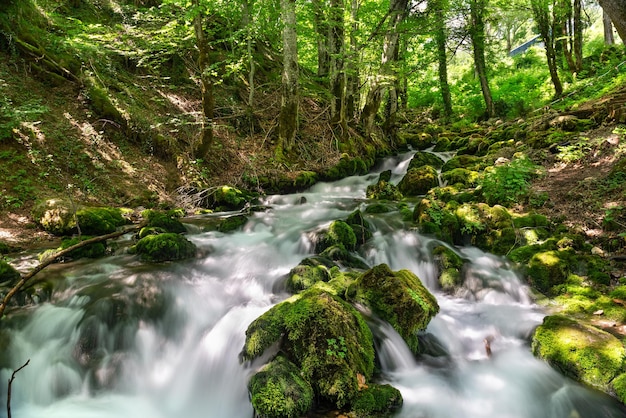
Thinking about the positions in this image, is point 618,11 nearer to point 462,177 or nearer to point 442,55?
point 462,177

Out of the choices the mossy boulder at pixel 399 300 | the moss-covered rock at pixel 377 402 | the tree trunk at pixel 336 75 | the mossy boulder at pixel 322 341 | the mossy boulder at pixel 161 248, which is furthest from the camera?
the tree trunk at pixel 336 75

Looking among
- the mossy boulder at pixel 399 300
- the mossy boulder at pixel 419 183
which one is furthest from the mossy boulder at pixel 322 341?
the mossy boulder at pixel 419 183

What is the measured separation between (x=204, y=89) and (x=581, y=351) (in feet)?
31.2

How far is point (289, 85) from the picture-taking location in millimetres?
11688

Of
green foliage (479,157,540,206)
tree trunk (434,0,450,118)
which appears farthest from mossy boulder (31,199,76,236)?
tree trunk (434,0,450,118)

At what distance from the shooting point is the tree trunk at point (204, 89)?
9289 millimetres

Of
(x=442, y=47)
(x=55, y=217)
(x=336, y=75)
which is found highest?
(x=442, y=47)

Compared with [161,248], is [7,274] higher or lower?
higher

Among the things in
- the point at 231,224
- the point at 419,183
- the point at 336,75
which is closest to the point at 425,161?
the point at 419,183

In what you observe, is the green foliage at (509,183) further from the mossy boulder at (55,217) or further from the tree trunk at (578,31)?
the tree trunk at (578,31)

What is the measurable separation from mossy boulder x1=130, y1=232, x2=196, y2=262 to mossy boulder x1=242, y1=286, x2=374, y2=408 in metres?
3.07

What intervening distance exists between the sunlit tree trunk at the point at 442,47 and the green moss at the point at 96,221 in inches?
483

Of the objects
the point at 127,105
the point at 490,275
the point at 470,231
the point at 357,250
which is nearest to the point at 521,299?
the point at 490,275

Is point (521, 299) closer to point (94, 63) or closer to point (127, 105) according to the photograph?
point (127, 105)
